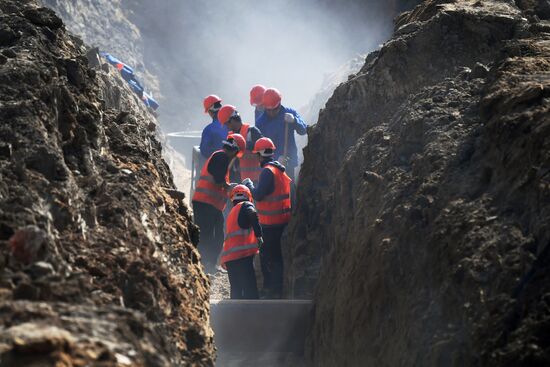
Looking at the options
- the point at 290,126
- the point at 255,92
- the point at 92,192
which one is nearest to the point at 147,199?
the point at 92,192

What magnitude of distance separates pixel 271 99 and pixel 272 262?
3.61 metres

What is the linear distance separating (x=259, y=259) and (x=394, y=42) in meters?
3.95

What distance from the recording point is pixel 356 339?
7.29 meters

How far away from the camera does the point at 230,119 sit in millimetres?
15422

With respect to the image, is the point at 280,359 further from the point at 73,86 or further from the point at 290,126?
the point at 290,126

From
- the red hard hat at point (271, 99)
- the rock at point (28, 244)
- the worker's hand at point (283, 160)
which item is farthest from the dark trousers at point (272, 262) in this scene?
the rock at point (28, 244)

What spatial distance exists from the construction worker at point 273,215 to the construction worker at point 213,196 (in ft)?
2.65

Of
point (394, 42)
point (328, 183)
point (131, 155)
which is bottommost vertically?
point (131, 155)

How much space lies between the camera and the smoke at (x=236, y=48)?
3747cm

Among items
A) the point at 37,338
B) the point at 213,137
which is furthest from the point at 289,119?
the point at 37,338

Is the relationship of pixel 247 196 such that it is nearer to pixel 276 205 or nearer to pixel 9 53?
pixel 276 205

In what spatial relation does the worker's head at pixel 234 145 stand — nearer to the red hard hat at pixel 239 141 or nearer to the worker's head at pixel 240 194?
the red hard hat at pixel 239 141

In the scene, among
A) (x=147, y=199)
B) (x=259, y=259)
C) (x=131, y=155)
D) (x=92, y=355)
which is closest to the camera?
(x=92, y=355)

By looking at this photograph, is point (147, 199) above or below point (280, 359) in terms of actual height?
above
